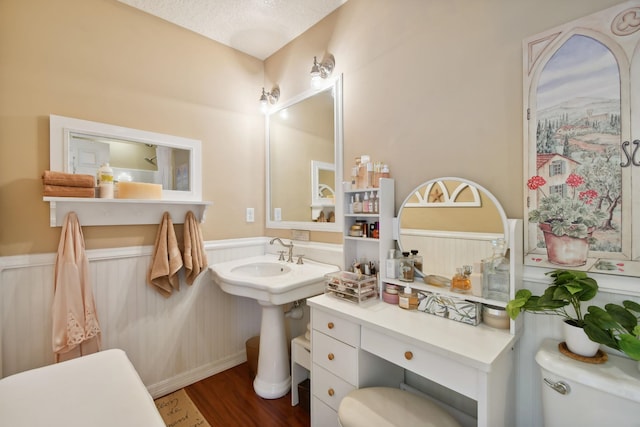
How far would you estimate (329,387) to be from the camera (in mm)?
1456

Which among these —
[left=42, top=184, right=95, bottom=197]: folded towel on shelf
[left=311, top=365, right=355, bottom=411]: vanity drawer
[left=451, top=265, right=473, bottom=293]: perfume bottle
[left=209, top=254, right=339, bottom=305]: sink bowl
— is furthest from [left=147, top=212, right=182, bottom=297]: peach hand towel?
[left=451, top=265, right=473, bottom=293]: perfume bottle

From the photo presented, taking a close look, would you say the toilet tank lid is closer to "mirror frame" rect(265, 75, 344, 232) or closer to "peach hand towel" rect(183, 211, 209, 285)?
"mirror frame" rect(265, 75, 344, 232)

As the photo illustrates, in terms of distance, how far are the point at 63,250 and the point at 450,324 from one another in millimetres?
2109

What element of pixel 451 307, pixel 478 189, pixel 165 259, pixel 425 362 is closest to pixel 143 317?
pixel 165 259

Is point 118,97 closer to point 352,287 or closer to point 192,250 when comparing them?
point 192,250

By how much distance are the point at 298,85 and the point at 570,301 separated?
2173 millimetres

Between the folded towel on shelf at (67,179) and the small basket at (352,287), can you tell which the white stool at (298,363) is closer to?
the small basket at (352,287)

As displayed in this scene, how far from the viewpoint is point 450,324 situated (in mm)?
1248

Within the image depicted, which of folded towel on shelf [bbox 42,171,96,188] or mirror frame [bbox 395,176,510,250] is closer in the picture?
mirror frame [bbox 395,176,510,250]

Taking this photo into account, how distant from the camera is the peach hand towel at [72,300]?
159 cm

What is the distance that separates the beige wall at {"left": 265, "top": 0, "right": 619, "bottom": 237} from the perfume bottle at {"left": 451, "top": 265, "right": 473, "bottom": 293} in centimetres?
33

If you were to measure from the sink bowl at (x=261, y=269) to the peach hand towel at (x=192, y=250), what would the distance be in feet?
0.95

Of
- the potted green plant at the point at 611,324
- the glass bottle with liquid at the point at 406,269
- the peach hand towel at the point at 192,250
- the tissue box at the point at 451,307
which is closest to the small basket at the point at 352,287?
the glass bottle with liquid at the point at 406,269

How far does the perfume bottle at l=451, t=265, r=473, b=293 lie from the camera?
→ 52.3 inches
